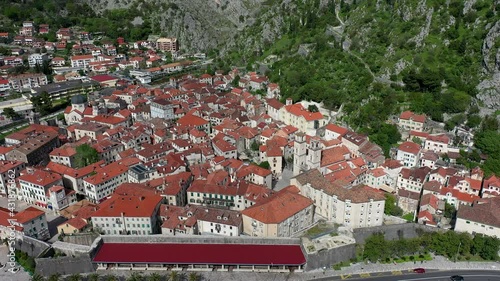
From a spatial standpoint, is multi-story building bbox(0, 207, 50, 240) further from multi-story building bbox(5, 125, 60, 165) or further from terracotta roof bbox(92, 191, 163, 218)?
multi-story building bbox(5, 125, 60, 165)

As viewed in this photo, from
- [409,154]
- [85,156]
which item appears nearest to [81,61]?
[85,156]

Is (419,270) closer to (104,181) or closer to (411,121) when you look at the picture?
(411,121)

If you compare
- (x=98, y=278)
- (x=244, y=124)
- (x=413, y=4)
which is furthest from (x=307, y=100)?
(x=98, y=278)

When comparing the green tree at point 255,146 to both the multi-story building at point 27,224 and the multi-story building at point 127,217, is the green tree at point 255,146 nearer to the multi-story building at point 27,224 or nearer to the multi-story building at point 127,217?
the multi-story building at point 127,217

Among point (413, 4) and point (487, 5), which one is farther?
point (413, 4)

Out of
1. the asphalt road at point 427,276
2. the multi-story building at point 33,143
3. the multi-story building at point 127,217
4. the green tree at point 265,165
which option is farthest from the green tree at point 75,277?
the green tree at point 265,165

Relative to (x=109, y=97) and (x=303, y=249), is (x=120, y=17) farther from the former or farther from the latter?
(x=303, y=249)
